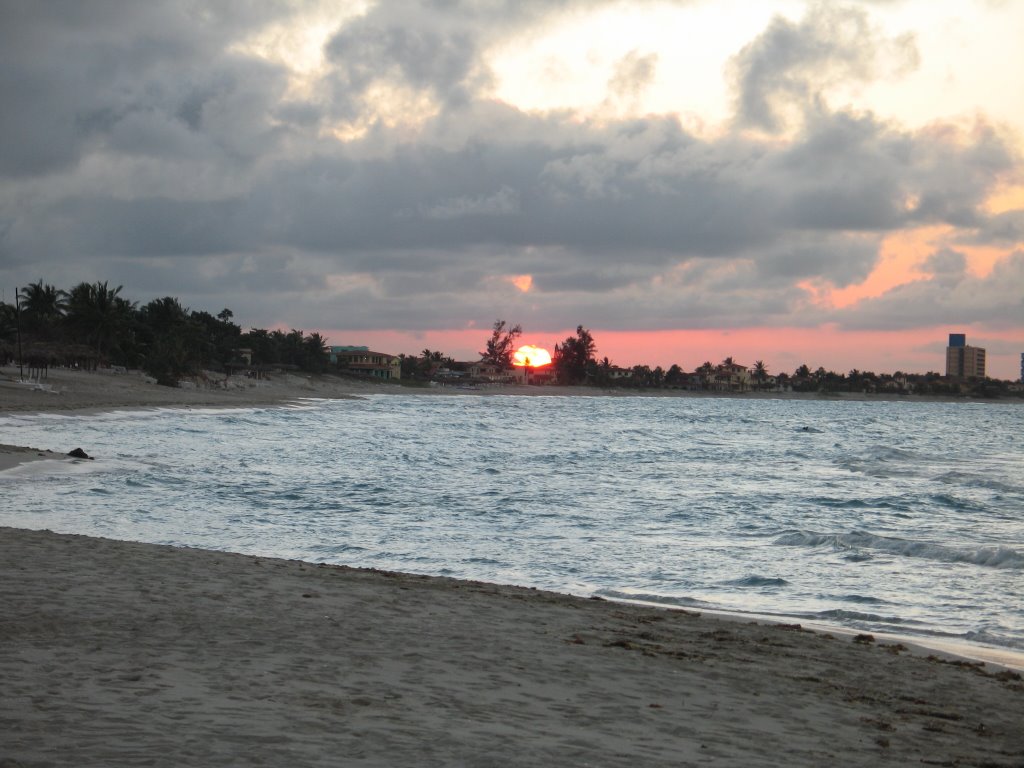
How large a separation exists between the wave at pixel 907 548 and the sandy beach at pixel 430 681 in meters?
7.20

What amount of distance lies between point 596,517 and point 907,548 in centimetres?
653

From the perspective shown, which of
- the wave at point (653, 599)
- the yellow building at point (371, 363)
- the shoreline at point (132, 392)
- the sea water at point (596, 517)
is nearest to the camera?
the wave at point (653, 599)

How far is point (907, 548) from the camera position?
17172 mm

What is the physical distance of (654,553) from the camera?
53.3ft

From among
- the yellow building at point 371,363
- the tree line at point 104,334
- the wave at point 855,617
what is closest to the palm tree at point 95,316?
the tree line at point 104,334

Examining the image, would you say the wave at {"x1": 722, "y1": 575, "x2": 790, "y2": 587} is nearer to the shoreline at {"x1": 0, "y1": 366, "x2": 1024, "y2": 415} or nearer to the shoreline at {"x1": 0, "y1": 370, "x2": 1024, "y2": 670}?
the shoreline at {"x1": 0, "y1": 370, "x2": 1024, "y2": 670}

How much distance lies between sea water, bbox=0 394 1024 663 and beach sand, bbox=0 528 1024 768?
2946 millimetres

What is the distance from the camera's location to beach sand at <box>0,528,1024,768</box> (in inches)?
209

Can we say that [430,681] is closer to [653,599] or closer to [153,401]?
[653,599]

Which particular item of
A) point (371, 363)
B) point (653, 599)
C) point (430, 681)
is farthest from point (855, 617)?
point (371, 363)

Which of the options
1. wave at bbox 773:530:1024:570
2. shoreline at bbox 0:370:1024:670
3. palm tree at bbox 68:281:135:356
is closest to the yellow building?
shoreline at bbox 0:370:1024:670

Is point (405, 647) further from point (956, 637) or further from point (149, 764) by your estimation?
point (956, 637)

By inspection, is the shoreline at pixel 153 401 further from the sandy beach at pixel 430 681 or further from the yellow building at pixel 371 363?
the yellow building at pixel 371 363

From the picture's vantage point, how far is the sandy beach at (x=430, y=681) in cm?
533
